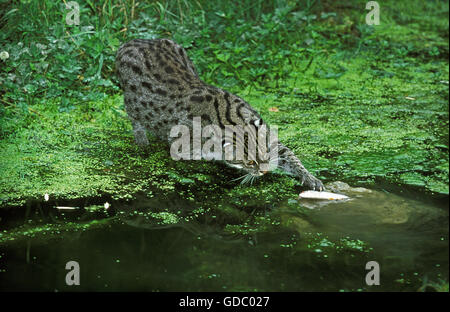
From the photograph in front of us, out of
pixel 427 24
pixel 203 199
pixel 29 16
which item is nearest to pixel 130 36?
pixel 29 16

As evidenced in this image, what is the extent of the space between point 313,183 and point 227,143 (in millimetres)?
816

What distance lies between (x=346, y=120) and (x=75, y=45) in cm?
313

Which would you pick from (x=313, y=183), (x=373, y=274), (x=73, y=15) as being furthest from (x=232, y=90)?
(x=373, y=274)

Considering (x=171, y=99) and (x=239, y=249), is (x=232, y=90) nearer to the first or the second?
(x=171, y=99)

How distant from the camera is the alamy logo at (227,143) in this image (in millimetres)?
4582

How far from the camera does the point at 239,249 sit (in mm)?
3457

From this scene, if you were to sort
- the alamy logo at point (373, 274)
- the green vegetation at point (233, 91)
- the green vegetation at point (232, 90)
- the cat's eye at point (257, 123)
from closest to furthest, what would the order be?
the alamy logo at point (373, 274)
the green vegetation at point (233, 91)
the green vegetation at point (232, 90)
the cat's eye at point (257, 123)

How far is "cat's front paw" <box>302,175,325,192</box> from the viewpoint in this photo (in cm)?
427

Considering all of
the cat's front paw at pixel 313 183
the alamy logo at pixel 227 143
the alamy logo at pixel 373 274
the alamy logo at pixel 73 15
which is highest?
the alamy logo at pixel 73 15

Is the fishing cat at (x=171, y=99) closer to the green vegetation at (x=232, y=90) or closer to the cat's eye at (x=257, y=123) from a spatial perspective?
the cat's eye at (x=257, y=123)

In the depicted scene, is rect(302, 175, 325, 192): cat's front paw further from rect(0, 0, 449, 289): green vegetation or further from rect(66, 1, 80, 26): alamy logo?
rect(66, 1, 80, 26): alamy logo

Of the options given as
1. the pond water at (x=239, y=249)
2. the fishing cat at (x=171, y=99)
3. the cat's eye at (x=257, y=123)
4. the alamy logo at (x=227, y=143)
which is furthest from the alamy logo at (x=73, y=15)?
the pond water at (x=239, y=249)

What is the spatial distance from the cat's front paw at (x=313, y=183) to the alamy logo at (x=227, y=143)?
0.36 m

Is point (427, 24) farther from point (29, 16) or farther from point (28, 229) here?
point (28, 229)
